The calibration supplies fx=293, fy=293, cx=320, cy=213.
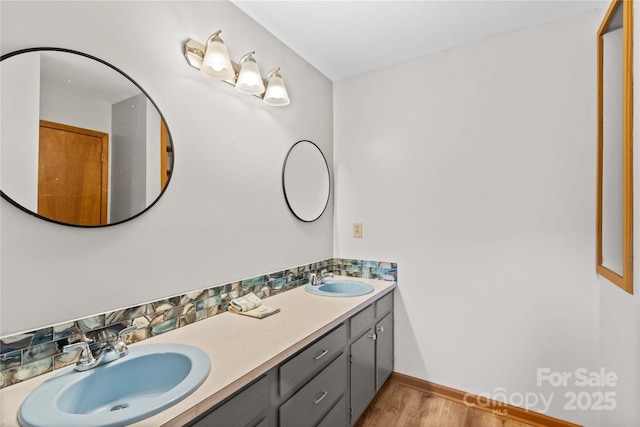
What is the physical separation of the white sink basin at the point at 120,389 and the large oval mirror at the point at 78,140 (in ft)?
1.68

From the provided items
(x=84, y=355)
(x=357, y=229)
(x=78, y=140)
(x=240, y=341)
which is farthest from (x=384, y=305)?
(x=78, y=140)

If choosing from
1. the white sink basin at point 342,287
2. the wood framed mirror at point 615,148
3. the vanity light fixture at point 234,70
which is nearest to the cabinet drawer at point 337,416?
the white sink basin at point 342,287

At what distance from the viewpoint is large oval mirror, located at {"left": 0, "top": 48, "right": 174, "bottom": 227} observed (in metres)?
0.92

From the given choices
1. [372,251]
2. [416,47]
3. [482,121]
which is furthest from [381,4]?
[372,251]

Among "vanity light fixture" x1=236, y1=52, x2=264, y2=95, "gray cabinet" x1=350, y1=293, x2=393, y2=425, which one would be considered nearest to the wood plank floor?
"gray cabinet" x1=350, y1=293, x2=393, y2=425

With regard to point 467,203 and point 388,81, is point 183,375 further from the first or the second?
point 388,81

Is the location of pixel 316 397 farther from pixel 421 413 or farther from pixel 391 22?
pixel 391 22

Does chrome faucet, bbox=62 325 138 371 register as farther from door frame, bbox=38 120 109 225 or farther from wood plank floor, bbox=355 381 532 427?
wood plank floor, bbox=355 381 532 427

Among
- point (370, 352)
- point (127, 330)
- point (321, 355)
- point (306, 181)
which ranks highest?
point (306, 181)

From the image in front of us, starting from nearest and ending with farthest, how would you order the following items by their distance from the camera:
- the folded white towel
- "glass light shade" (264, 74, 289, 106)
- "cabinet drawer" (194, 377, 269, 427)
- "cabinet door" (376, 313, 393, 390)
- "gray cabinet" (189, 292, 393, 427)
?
"cabinet drawer" (194, 377, 269, 427) → "gray cabinet" (189, 292, 393, 427) → the folded white towel → "glass light shade" (264, 74, 289, 106) → "cabinet door" (376, 313, 393, 390)

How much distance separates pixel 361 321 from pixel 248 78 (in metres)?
1.54

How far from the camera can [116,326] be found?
44.9 inches

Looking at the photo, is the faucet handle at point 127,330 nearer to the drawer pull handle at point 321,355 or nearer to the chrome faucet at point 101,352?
the chrome faucet at point 101,352

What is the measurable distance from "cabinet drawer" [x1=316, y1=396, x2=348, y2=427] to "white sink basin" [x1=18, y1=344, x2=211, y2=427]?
2.37 ft
